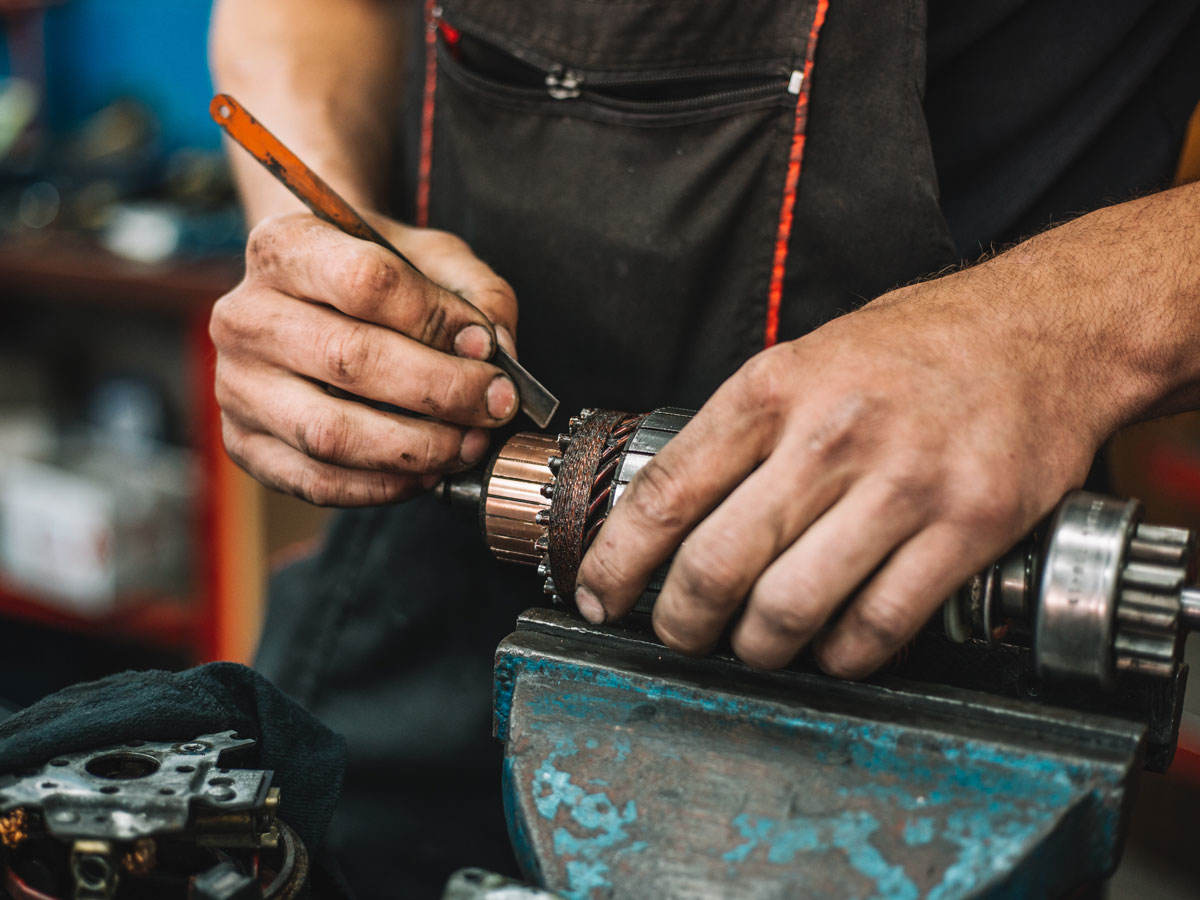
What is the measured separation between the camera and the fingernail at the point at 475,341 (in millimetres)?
795

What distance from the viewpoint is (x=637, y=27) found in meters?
0.92

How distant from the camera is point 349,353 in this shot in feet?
2.58

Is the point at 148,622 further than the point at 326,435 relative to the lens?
Yes

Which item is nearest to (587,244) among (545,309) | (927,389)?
(545,309)

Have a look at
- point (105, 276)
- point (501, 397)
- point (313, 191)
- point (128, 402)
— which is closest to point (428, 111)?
point (313, 191)

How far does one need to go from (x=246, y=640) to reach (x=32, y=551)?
52 centimetres

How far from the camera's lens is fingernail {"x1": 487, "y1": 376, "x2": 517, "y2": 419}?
0.79 meters

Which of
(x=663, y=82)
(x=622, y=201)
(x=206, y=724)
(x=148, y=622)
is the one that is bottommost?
(x=148, y=622)

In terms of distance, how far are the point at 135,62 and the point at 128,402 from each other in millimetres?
846

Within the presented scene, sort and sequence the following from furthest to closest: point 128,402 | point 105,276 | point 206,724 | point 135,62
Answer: point 135,62, point 128,402, point 105,276, point 206,724

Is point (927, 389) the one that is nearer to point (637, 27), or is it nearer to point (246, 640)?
point (637, 27)

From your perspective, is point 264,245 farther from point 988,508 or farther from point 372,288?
point 988,508

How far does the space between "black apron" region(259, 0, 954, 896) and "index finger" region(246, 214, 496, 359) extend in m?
0.21

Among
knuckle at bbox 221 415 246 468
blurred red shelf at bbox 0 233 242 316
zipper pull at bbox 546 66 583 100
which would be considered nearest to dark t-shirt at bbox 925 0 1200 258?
zipper pull at bbox 546 66 583 100
